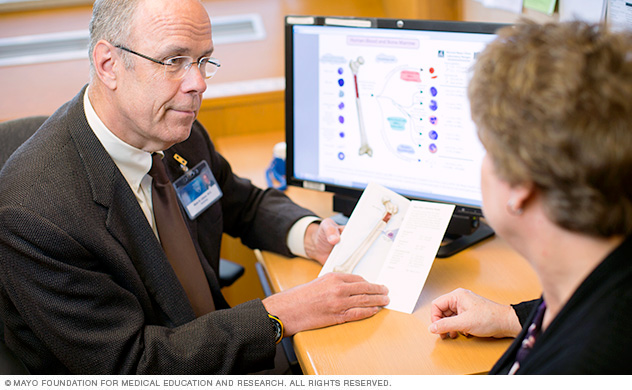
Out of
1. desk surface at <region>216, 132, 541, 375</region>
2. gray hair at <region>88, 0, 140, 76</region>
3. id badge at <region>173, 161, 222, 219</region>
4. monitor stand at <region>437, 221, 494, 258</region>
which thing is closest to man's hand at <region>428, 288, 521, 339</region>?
desk surface at <region>216, 132, 541, 375</region>

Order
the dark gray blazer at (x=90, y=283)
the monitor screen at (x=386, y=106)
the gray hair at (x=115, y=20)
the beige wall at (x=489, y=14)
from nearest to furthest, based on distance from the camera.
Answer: the dark gray blazer at (x=90, y=283)
the gray hair at (x=115, y=20)
the monitor screen at (x=386, y=106)
the beige wall at (x=489, y=14)

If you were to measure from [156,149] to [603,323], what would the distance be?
37.6 inches

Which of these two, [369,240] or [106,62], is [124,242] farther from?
[369,240]

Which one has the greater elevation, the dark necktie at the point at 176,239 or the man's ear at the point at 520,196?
the man's ear at the point at 520,196

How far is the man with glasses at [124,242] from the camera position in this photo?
1.05 meters

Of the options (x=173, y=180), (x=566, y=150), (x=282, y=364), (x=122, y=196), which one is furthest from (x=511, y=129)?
(x=282, y=364)

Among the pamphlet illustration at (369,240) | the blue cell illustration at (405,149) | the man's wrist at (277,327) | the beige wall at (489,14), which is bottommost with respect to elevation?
the man's wrist at (277,327)

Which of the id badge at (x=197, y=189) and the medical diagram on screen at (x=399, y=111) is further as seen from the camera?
the id badge at (x=197, y=189)

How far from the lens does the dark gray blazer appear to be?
1034 millimetres

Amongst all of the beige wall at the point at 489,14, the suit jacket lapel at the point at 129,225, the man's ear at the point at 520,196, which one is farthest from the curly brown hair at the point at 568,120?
the beige wall at the point at 489,14

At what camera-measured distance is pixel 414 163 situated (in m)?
1.36

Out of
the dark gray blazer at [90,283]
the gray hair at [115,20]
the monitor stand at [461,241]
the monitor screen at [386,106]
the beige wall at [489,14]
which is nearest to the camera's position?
the dark gray blazer at [90,283]

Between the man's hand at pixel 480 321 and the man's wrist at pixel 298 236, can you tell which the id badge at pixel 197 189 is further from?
the man's hand at pixel 480 321

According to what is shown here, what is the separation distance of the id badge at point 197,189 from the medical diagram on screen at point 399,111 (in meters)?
0.30
